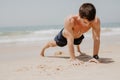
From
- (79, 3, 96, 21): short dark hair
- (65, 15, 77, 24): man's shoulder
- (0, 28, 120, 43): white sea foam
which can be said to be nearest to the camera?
(79, 3, 96, 21): short dark hair

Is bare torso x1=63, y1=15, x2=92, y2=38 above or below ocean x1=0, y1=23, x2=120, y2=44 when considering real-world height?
above

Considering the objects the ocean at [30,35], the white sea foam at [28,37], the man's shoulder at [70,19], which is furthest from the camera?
the ocean at [30,35]

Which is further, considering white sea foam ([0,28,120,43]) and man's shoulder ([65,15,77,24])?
white sea foam ([0,28,120,43])

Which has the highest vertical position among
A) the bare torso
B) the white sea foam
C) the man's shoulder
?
the man's shoulder

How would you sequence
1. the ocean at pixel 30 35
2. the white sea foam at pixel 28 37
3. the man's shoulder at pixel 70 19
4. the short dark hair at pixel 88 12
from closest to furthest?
1. the short dark hair at pixel 88 12
2. the man's shoulder at pixel 70 19
3. the white sea foam at pixel 28 37
4. the ocean at pixel 30 35

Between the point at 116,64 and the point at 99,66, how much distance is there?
0.93 feet

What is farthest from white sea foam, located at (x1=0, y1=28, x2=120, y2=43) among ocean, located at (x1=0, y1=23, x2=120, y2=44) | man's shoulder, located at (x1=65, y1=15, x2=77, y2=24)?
man's shoulder, located at (x1=65, y1=15, x2=77, y2=24)

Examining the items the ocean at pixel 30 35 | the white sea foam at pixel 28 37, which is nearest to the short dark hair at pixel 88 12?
the ocean at pixel 30 35

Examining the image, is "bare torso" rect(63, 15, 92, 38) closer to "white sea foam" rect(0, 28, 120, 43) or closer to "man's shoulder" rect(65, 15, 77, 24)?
"man's shoulder" rect(65, 15, 77, 24)

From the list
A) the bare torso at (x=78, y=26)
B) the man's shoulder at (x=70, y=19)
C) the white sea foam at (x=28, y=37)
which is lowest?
the white sea foam at (x=28, y=37)

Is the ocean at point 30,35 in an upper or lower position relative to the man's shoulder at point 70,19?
lower

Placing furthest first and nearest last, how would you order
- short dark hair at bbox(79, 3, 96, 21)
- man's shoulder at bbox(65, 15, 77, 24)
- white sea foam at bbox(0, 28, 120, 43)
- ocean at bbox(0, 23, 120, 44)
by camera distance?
ocean at bbox(0, 23, 120, 44) → white sea foam at bbox(0, 28, 120, 43) → man's shoulder at bbox(65, 15, 77, 24) → short dark hair at bbox(79, 3, 96, 21)

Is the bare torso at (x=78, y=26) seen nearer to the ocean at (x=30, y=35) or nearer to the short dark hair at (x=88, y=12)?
the short dark hair at (x=88, y=12)

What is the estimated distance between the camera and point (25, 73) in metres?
3.83
